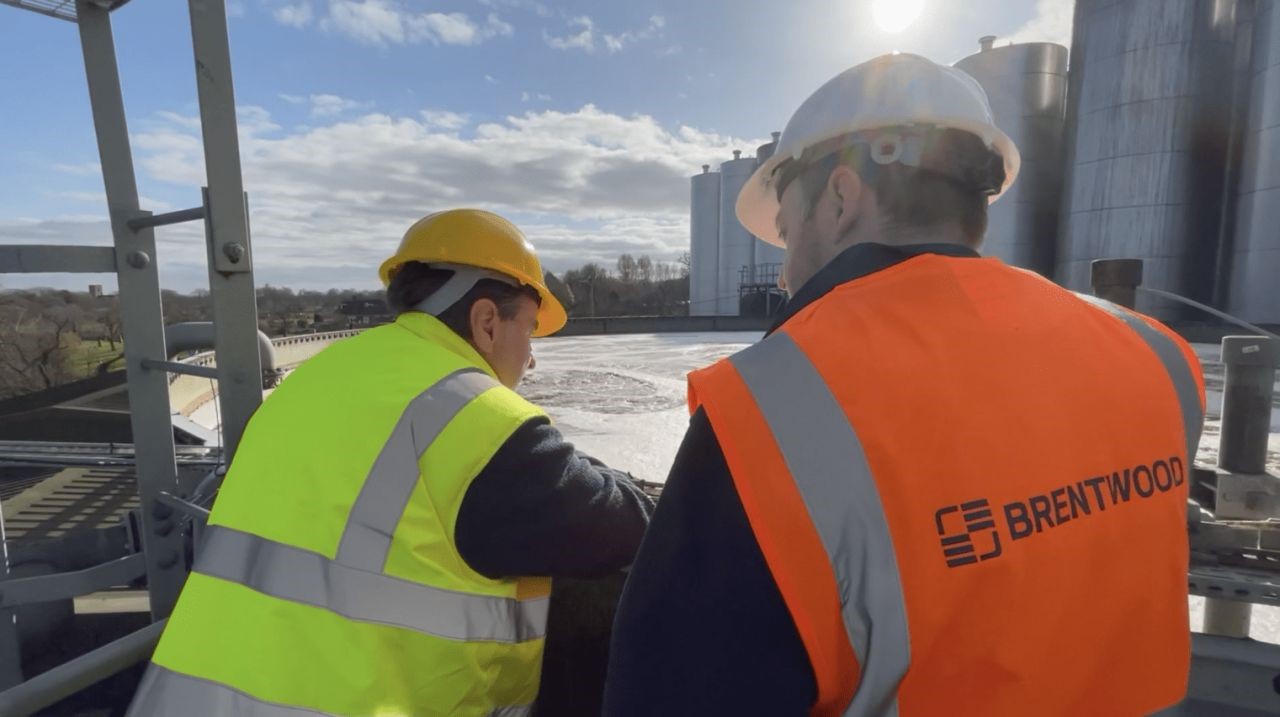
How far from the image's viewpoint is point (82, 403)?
6730mm

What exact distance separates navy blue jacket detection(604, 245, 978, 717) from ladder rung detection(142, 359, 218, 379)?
5.46ft

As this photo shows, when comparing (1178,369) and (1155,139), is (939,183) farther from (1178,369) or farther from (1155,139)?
(1155,139)

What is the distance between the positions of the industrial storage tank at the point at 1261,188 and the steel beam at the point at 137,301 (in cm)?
2038

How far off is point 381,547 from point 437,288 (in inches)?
26.5

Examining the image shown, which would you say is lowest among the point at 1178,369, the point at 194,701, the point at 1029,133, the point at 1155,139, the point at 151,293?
the point at 194,701

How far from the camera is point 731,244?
28.5 metres

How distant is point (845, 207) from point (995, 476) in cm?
47

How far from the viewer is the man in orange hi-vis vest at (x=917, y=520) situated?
681mm

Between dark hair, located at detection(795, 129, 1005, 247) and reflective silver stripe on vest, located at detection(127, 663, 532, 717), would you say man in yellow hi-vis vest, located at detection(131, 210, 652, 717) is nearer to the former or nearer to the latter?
reflective silver stripe on vest, located at detection(127, 663, 532, 717)

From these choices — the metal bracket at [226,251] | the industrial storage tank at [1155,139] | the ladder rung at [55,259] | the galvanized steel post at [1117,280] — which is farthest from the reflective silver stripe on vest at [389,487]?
the industrial storage tank at [1155,139]

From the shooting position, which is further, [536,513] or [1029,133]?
[1029,133]

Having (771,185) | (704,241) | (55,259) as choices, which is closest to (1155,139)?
(704,241)

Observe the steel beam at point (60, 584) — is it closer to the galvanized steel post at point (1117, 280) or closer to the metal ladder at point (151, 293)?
the metal ladder at point (151, 293)

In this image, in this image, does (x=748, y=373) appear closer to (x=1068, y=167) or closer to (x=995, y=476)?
(x=995, y=476)
